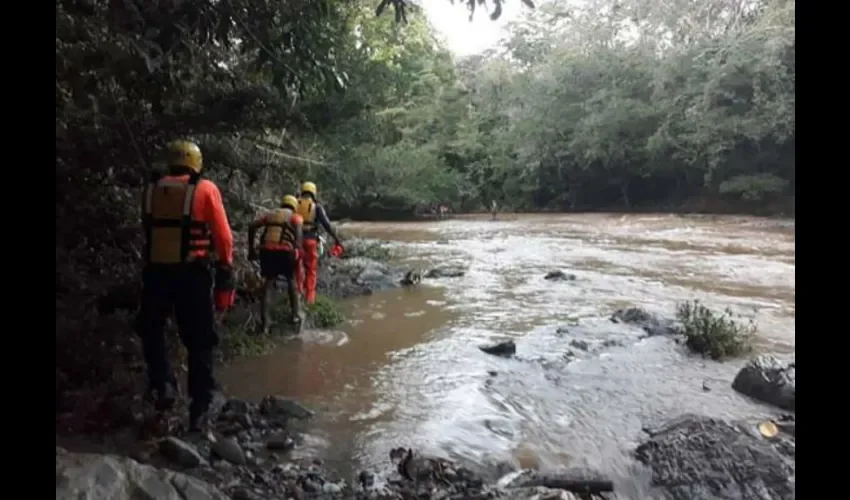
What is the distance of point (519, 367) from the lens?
8141 millimetres

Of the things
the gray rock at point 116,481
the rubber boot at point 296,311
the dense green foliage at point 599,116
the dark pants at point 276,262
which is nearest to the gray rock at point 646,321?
the rubber boot at point 296,311

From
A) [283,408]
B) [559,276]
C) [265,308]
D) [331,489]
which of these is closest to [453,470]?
[331,489]

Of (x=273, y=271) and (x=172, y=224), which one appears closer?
(x=172, y=224)

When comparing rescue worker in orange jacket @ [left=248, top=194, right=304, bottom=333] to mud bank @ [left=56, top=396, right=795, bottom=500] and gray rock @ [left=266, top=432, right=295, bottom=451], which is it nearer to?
mud bank @ [left=56, top=396, right=795, bottom=500]

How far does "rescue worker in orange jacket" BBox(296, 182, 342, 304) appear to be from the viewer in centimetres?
911

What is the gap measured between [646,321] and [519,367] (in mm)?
3322

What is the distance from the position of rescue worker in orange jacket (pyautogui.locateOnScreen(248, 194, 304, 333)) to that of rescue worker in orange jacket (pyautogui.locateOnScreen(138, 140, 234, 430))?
3.37 m

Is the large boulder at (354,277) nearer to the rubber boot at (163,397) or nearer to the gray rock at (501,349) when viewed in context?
the gray rock at (501,349)

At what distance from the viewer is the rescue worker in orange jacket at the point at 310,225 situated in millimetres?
9109

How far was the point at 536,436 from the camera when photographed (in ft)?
19.5

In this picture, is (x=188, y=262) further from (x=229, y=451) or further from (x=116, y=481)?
(x=116, y=481)

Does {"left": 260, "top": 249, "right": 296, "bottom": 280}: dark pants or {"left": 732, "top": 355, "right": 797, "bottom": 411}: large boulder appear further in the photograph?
{"left": 260, "top": 249, "right": 296, "bottom": 280}: dark pants

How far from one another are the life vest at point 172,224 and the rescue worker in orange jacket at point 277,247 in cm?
361

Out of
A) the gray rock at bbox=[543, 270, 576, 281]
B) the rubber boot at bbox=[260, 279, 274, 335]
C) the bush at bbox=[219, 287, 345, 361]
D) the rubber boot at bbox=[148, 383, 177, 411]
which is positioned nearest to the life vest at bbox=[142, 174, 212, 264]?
the rubber boot at bbox=[148, 383, 177, 411]
